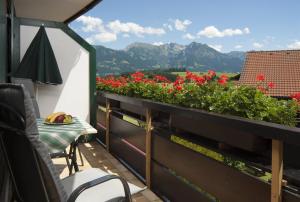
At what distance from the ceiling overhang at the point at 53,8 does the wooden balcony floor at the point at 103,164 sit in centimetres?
272

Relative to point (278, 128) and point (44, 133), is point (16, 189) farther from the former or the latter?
point (278, 128)

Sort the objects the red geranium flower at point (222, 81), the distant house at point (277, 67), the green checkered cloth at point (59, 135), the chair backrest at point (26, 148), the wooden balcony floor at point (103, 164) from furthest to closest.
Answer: the distant house at point (277, 67), the wooden balcony floor at point (103, 164), the red geranium flower at point (222, 81), the green checkered cloth at point (59, 135), the chair backrest at point (26, 148)

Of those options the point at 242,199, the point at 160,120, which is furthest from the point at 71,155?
the point at 242,199

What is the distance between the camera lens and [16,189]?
66.4 inches

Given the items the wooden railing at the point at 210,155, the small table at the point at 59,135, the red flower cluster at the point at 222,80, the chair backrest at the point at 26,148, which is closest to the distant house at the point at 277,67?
the wooden railing at the point at 210,155

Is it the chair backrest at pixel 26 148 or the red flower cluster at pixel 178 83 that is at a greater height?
the red flower cluster at pixel 178 83

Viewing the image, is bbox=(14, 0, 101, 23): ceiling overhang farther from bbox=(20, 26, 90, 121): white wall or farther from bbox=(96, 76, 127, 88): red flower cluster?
bbox=(96, 76, 127, 88): red flower cluster

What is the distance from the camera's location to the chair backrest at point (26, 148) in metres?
1.33

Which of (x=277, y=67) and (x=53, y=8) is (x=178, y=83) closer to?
(x=53, y=8)

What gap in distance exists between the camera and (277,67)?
130 feet

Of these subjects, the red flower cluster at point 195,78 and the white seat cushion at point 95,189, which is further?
the red flower cluster at point 195,78

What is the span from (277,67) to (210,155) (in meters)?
40.5

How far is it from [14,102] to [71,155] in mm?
2289

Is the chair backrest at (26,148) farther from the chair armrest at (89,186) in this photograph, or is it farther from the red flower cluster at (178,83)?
the red flower cluster at (178,83)
